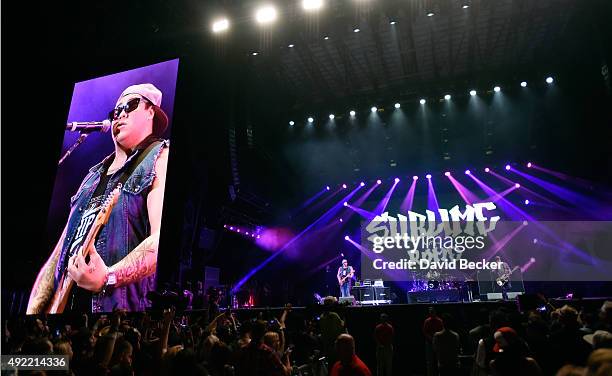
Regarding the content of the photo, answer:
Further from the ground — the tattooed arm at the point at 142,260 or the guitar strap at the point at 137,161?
the guitar strap at the point at 137,161

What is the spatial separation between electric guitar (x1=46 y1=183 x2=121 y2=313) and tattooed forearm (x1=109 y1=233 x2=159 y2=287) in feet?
3.06

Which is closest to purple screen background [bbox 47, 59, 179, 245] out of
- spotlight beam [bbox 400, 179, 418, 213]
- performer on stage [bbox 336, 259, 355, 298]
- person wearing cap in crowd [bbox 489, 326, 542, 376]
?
performer on stage [bbox 336, 259, 355, 298]

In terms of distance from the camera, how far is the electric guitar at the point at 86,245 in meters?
7.87

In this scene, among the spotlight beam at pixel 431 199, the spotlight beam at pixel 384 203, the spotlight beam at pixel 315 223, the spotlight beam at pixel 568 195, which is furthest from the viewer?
the spotlight beam at pixel 384 203

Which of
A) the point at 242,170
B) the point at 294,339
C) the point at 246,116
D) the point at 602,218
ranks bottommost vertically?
the point at 294,339

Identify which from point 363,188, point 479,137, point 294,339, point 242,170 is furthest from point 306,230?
point 294,339

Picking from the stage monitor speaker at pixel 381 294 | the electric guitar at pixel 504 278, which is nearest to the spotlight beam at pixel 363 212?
the stage monitor speaker at pixel 381 294

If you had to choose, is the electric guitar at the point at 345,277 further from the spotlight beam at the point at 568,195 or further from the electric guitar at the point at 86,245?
the electric guitar at the point at 86,245

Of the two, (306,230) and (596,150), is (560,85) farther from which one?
(306,230)

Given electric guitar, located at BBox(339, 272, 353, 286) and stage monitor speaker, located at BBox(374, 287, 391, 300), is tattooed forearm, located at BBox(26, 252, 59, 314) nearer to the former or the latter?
electric guitar, located at BBox(339, 272, 353, 286)

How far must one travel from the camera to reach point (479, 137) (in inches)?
531

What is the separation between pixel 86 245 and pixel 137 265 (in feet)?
4.45

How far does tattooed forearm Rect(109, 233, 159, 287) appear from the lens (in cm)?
746

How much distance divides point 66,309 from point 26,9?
242 inches
